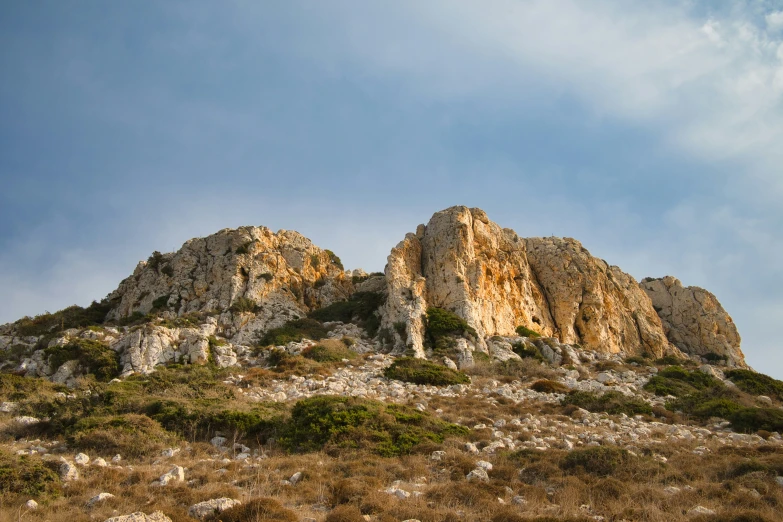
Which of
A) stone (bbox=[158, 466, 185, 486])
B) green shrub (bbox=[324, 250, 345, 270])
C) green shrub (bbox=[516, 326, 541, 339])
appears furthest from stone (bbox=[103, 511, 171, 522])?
green shrub (bbox=[324, 250, 345, 270])

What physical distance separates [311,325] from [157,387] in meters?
16.6

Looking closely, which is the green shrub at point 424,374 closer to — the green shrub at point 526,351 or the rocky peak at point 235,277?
the green shrub at point 526,351

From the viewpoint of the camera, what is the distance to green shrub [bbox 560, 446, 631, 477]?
429 inches

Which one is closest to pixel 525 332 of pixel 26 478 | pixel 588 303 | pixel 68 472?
pixel 588 303

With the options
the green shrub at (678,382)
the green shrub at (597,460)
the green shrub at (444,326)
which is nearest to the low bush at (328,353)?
the green shrub at (444,326)

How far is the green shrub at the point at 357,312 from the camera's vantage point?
37.7 m

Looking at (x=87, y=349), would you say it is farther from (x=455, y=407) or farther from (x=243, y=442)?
(x=455, y=407)

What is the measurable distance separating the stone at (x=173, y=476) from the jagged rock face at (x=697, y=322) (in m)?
55.8

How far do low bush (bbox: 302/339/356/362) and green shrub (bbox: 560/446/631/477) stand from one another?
18100 millimetres

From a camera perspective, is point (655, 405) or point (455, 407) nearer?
point (455, 407)

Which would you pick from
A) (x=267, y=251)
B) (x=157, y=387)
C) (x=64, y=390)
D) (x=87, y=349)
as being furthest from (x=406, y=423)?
(x=267, y=251)

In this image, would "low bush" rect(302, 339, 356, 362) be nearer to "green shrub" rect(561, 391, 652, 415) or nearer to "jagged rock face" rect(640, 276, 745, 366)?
"green shrub" rect(561, 391, 652, 415)

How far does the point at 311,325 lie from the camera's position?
36.3 metres

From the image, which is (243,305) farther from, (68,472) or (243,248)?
(68,472)
